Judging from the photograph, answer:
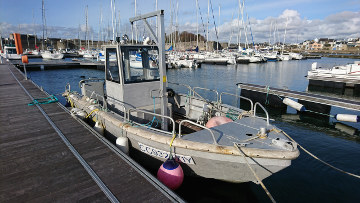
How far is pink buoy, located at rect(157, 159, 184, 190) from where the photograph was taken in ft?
13.7

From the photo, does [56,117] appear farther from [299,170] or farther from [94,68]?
[94,68]

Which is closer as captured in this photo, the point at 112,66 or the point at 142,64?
the point at 112,66

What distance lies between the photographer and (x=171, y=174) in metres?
4.17

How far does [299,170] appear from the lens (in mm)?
6805

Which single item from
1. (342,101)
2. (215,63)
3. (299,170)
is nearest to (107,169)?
(299,170)

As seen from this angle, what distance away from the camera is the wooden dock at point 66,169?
3498mm

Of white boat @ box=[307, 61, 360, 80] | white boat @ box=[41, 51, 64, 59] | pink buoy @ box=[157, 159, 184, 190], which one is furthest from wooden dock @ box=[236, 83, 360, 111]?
white boat @ box=[41, 51, 64, 59]

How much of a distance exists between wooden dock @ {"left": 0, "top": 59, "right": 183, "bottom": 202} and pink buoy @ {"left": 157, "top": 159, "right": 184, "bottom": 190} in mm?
329

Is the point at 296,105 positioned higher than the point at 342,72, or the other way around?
the point at 342,72

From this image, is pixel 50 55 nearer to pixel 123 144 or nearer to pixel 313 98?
pixel 123 144

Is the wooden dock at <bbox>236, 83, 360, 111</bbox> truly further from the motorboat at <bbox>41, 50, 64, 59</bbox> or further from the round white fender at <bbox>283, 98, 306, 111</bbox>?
the motorboat at <bbox>41, 50, 64, 59</bbox>

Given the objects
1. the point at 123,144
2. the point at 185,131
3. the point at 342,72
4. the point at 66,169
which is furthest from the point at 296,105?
the point at 342,72

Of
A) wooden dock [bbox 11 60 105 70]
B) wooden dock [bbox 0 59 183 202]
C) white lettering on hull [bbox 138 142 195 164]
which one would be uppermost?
wooden dock [bbox 11 60 105 70]

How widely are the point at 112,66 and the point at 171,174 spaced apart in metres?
4.31
